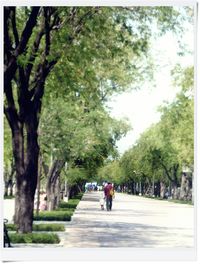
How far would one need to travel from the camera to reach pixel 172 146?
51.2 m

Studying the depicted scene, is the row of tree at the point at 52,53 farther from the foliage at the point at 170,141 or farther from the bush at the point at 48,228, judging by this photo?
the foliage at the point at 170,141

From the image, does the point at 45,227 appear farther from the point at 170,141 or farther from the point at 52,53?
the point at 170,141

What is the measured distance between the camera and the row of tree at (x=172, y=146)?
40.3 metres

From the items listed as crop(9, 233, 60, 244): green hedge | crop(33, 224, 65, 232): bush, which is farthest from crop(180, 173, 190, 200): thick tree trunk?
crop(9, 233, 60, 244): green hedge

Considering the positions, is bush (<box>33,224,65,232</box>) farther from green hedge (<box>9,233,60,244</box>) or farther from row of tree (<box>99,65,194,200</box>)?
row of tree (<box>99,65,194,200</box>)

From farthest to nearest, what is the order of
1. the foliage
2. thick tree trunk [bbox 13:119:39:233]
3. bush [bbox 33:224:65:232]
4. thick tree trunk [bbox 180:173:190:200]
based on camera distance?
thick tree trunk [bbox 180:173:190:200] < the foliage < bush [bbox 33:224:65:232] < thick tree trunk [bbox 13:119:39:233]

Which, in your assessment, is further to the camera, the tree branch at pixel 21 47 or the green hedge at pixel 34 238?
the green hedge at pixel 34 238

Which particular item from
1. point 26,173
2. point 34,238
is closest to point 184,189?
point 26,173

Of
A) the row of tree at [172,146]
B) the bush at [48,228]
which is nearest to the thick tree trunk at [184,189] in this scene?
the row of tree at [172,146]

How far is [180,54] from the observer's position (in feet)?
54.5

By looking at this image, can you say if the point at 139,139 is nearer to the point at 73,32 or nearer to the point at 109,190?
the point at 109,190

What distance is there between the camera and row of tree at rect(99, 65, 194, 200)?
40.3m

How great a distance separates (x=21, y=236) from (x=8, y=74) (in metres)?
3.77

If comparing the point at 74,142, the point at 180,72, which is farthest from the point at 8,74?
the point at 180,72
